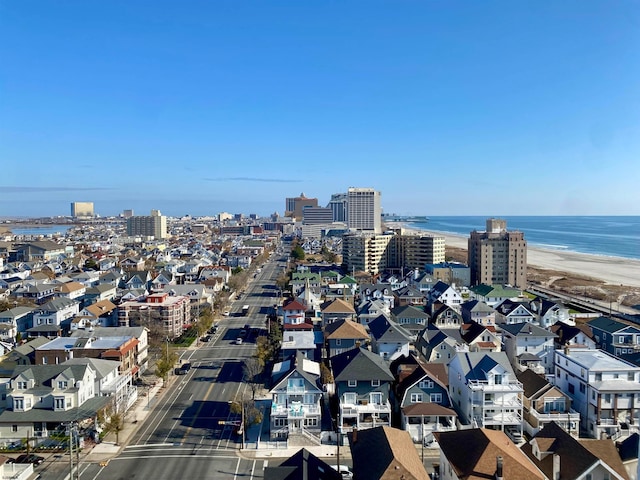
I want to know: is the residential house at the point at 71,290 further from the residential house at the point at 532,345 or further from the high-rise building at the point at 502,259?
the high-rise building at the point at 502,259

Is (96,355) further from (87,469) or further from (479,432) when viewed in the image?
(479,432)

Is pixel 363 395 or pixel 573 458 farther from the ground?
pixel 573 458

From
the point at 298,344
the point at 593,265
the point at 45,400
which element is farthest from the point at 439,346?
the point at 593,265

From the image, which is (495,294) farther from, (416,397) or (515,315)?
(416,397)

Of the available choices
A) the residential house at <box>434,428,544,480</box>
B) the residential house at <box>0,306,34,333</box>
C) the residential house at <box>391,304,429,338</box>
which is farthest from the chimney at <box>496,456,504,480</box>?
the residential house at <box>0,306,34,333</box>

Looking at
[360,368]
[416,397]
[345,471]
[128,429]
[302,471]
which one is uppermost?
[360,368]

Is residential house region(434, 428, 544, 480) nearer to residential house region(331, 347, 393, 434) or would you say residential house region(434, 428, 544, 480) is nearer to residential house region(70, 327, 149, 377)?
residential house region(331, 347, 393, 434)

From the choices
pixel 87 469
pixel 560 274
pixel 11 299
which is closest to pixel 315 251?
pixel 560 274
